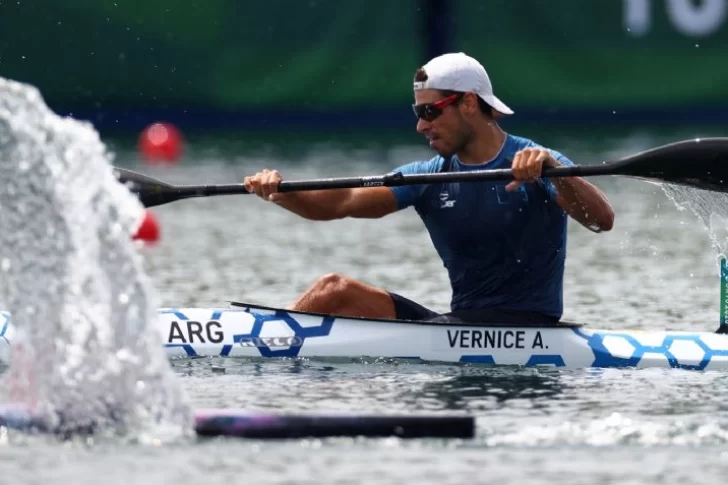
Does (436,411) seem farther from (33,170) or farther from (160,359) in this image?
(33,170)

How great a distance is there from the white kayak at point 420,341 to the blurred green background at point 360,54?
54.8ft

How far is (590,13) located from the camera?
87.9 ft

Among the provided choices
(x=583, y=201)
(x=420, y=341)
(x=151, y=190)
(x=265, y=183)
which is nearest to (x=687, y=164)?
(x=583, y=201)

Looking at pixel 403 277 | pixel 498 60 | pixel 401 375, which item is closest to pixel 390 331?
pixel 401 375

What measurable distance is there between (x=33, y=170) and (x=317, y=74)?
63.4 feet

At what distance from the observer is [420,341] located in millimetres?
9992

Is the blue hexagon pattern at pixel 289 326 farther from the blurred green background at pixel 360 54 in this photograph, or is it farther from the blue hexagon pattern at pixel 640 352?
the blurred green background at pixel 360 54

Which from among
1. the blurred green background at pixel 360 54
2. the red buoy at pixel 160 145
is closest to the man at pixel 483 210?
the red buoy at pixel 160 145

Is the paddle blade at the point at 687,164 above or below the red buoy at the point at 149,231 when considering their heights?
below

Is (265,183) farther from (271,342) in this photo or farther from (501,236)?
(501,236)

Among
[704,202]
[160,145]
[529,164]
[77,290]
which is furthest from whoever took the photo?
[160,145]

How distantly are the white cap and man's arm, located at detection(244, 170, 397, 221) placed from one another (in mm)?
722

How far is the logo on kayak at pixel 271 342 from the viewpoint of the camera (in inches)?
398

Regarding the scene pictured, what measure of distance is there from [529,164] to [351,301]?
4.78 ft
